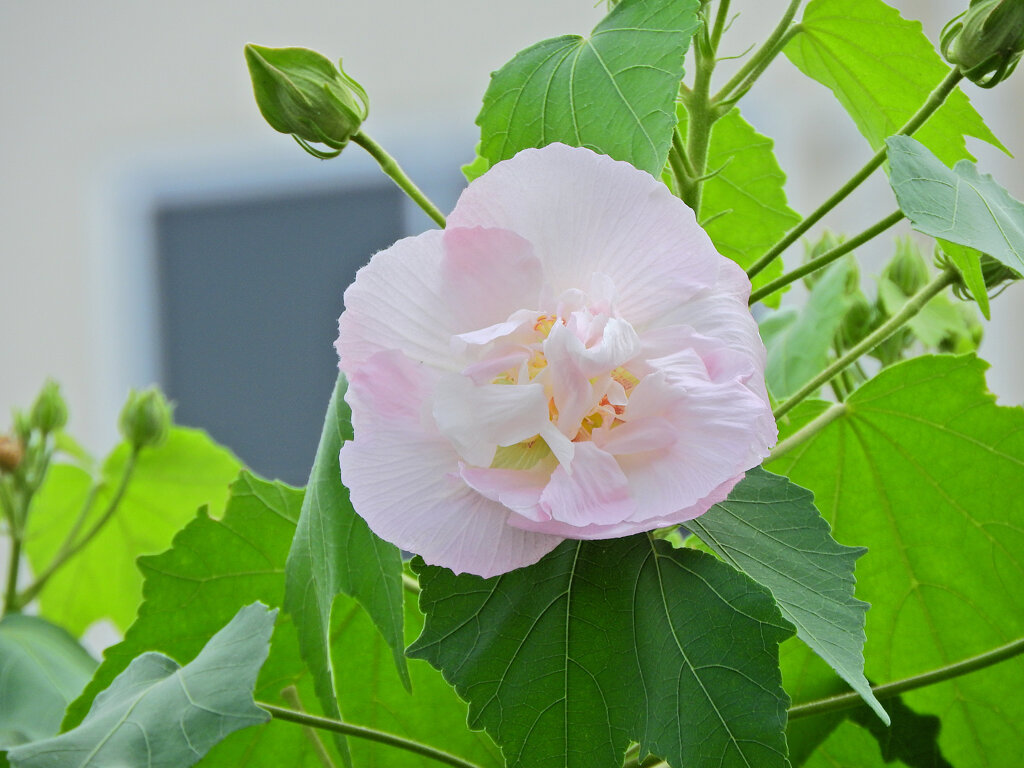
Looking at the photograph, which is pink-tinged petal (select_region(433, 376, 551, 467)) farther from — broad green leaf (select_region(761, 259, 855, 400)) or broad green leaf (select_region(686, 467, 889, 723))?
broad green leaf (select_region(761, 259, 855, 400))

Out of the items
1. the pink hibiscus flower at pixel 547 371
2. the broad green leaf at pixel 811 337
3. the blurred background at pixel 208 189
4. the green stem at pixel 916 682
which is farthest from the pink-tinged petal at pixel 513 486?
the blurred background at pixel 208 189

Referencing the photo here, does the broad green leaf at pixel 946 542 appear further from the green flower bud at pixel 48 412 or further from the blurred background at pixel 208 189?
the blurred background at pixel 208 189

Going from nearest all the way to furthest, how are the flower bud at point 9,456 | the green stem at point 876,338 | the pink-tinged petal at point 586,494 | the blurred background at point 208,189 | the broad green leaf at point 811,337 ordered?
the pink-tinged petal at point 586,494
the green stem at point 876,338
the broad green leaf at point 811,337
the flower bud at point 9,456
the blurred background at point 208,189

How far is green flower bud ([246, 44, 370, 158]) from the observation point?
25 cm

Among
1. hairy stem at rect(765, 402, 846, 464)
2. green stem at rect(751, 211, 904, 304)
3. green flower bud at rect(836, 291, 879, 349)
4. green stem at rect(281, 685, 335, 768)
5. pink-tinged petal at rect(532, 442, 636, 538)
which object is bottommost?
green stem at rect(281, 685, 335, 768)

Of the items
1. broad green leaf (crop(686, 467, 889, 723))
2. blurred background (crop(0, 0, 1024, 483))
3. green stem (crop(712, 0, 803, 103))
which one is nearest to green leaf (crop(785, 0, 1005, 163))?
green stem (crop(712, 0, 803, 103))

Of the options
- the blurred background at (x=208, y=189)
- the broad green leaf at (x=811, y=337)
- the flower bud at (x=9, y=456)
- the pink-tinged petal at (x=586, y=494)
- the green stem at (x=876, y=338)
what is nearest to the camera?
the pink-tinged petal at (x=586, y=494)

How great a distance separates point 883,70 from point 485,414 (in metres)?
0.18

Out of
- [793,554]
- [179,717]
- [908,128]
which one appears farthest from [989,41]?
[179,717]

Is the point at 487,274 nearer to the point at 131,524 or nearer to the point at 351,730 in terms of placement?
the point at 351,730

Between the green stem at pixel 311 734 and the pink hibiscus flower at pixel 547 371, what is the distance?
12 cm

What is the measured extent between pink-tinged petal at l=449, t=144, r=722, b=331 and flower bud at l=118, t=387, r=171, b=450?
381mm

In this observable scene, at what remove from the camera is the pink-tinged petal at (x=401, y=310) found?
214mm

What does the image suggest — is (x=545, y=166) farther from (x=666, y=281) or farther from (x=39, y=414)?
(x=39, y=414)
